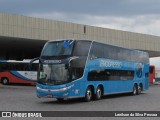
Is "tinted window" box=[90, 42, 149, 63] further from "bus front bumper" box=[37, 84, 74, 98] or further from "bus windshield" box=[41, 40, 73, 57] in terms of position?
"bus front bumper" box=[37, 84, 74, 98]

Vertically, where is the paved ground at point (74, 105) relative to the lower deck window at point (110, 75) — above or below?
below

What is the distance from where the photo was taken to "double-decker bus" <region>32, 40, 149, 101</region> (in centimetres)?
2109

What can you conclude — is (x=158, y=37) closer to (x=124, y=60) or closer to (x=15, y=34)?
(x=15, y=34)

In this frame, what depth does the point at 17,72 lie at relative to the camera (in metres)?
44.9

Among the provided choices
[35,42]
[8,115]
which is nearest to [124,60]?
[8,115]

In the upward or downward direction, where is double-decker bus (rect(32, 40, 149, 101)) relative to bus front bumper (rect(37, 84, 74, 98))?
upward

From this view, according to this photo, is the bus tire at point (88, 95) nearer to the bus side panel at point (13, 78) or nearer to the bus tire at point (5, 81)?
the bus side panel at point (13, 78)

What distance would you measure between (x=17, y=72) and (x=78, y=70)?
24.0 meters

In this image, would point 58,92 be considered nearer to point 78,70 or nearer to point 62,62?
point 62,62

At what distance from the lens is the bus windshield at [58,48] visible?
70.8ft

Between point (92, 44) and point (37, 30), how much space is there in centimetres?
2488

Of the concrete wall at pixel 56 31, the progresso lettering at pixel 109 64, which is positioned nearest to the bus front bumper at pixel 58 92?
the progresso lettering at pixel 109 64

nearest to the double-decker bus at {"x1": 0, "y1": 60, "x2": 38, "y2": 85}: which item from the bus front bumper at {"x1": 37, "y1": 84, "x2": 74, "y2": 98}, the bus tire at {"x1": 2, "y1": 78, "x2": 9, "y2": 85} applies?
the bus tire at {"x1": 2, "y1": 78, "x2": 9, "y2": 85}

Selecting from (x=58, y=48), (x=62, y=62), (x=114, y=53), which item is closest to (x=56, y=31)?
(x=114, y=53)
